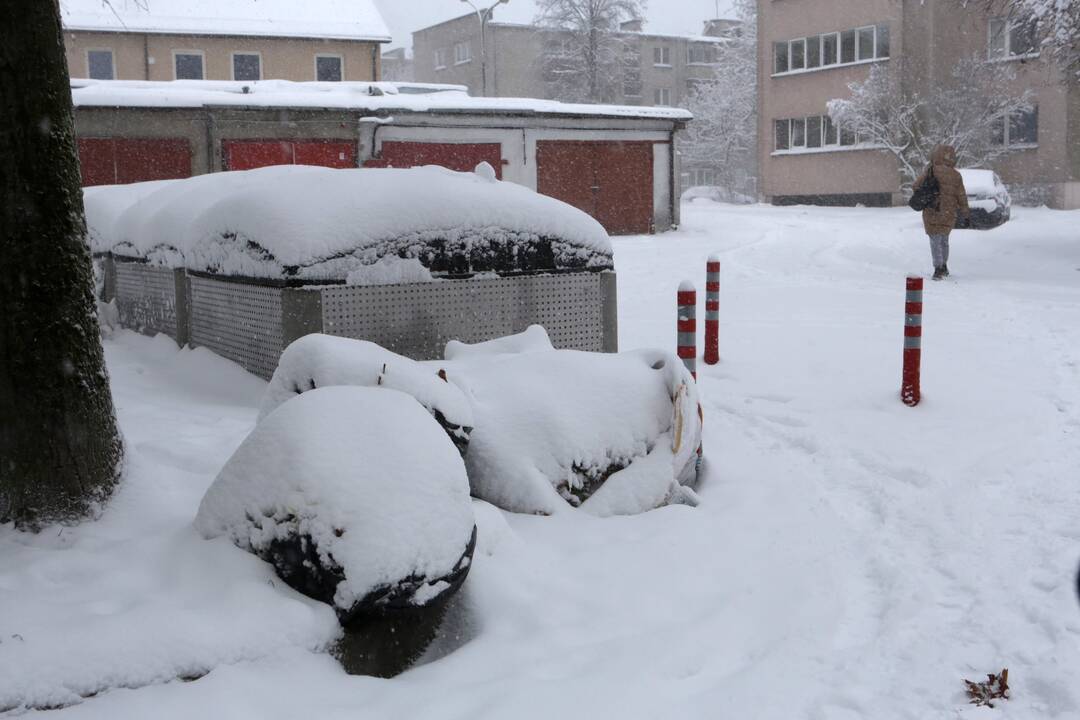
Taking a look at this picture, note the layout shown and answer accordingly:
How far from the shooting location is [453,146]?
2328 centimetres

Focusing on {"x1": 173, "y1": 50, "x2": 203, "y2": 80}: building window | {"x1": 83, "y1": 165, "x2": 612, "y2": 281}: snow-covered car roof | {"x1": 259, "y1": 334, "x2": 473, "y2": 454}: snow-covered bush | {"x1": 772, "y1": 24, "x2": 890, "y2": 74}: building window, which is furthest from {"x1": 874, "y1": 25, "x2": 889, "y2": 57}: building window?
{"x1": 259, "y1": 334, "x2": 473, "y2": 454}: snow-covered bush

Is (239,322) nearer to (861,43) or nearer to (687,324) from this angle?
(687,324)

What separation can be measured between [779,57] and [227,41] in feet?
61.8

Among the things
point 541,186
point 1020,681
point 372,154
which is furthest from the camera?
point 541,186

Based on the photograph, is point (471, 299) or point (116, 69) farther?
point (116, 69)

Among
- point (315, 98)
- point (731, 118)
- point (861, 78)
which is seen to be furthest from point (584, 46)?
point (315, 98)

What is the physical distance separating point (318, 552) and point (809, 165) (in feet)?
113

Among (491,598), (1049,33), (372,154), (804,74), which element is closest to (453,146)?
(372,154)

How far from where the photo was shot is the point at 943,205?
14.0 meters

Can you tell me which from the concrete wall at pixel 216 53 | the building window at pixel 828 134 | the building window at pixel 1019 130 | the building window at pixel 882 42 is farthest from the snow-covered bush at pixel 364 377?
the building window at pixel 828 134

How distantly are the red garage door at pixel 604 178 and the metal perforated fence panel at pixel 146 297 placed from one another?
1595cm

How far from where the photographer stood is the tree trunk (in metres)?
3.90

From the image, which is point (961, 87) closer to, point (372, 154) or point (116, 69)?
point (372, 154)

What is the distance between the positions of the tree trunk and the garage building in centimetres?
1810
